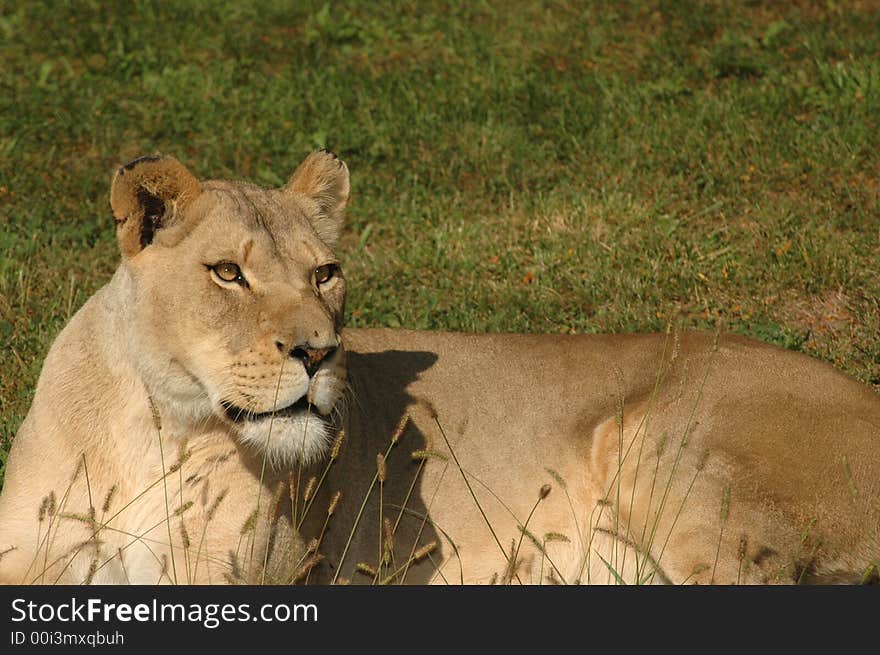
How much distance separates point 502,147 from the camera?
8422mm

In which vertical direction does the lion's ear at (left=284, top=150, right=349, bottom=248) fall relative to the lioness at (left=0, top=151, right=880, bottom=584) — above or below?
above

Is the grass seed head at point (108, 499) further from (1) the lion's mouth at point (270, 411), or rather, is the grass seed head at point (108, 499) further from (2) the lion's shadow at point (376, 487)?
(2) the lion's shadow at point (376, 487)

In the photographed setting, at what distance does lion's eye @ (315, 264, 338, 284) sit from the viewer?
405 centimetres

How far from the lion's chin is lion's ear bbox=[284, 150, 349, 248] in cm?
A: 90

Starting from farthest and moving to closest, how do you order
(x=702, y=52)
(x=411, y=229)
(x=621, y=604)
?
(x=702, y=52), (x=411, y=229), (x=621, y=604)

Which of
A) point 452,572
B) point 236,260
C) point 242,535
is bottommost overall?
point 452,572

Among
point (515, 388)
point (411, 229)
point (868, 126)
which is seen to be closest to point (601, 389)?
point (515, 388)

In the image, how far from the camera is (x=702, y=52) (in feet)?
30.7

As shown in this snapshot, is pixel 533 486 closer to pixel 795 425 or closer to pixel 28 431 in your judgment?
pixel 795 425

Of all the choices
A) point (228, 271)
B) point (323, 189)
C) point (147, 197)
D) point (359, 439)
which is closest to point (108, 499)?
point (228, 271)

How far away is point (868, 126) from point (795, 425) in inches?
160

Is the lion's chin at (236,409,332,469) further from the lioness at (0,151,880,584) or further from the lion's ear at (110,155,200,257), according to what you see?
the lion's ear at (110,155,200,257)

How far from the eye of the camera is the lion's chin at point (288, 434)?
3713 millimetres

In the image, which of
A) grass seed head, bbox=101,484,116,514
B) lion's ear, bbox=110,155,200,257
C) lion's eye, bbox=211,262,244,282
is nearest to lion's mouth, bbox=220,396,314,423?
lion's eye, bbox=211,262,244,282
